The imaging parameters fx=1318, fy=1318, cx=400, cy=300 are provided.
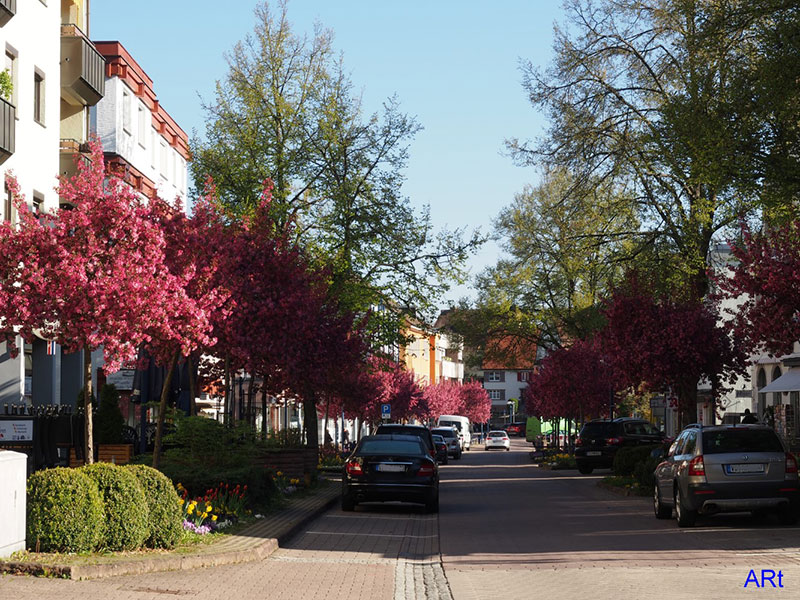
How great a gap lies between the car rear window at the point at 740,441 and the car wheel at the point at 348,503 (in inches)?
283

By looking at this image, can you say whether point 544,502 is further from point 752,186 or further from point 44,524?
point 44,524

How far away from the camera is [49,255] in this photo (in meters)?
16.1

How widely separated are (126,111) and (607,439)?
18550 mm

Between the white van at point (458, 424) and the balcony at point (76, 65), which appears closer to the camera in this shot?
the balcony at point (76, 65)

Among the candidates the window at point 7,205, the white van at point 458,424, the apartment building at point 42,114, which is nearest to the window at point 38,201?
the apartment building at point 42,114

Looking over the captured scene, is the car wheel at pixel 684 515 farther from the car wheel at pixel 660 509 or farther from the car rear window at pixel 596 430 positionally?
the car rear window at pixel 596 430

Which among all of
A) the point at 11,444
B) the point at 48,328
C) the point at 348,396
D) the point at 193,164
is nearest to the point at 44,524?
the point at 48,328

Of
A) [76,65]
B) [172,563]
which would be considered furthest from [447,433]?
[172,563]

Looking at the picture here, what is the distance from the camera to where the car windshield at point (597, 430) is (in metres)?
43.0

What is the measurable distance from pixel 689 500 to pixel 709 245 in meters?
14.8

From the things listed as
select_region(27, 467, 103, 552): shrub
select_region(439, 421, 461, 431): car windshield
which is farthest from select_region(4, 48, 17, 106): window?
select_region(439, 421, 461, 431): car windshield

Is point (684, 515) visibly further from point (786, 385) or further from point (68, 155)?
point (786, 385)

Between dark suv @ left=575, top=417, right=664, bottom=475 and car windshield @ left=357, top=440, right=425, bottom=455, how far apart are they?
1850 centimetres

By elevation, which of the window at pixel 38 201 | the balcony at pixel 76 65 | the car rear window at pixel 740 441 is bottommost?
the car rear window at pixel 740 441
